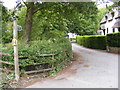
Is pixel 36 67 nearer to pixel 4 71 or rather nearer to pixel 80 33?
pixel 4 71

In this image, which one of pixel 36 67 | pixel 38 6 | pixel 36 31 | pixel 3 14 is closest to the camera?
pixel 36 67

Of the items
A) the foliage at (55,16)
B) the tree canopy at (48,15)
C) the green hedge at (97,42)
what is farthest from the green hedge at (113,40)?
the tree canopy at (48,15)

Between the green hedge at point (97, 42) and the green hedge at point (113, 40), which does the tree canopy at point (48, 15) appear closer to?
the green hedge at point (113, 40)

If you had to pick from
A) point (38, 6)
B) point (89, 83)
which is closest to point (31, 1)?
point (38, 6)

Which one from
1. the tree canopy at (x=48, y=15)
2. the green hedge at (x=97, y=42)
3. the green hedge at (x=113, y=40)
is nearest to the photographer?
the tree canopy at (x=48, y=15)

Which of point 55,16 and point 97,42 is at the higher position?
point 55,16

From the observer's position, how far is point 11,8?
711 centimetres

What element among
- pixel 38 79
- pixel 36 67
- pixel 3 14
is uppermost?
pixel 3 14

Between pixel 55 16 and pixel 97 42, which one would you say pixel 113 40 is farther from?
pixel 55 16

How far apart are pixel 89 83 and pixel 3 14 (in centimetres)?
585

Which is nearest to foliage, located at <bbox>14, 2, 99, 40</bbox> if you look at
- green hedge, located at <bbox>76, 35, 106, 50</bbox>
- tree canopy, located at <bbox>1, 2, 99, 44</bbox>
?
tree canopy, located at <bbox>1, 2, 99, 44</bbox>

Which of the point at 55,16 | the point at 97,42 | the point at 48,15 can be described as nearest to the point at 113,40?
the point at 97,42

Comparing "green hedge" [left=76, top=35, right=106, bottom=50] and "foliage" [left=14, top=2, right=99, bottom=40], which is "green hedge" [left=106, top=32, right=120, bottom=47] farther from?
"foliage" [left=14, top=2, right=99, bottom=40]

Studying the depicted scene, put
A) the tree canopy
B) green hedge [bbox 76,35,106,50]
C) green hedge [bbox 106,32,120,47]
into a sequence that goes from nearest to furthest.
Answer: the tree canopy < green hedge [bbox 106,32,120,47] < green hedge [bbox 76,35,106,50]
